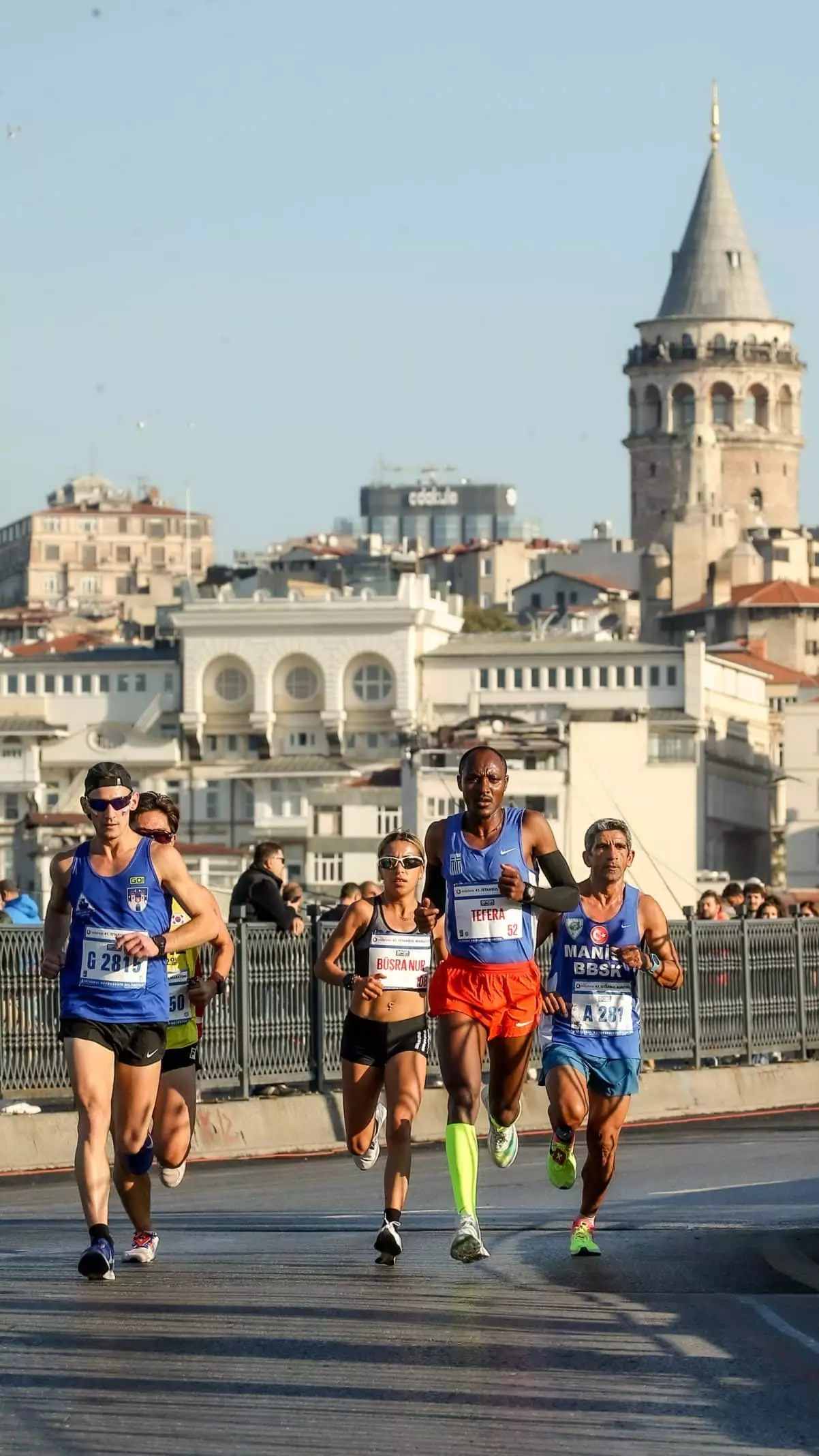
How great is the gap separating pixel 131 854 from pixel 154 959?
1.28 ft

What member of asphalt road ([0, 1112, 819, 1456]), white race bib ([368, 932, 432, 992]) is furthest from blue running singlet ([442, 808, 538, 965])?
asphalt road ([0, 1112, 819, 1456])

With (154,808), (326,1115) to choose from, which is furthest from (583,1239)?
(326,1115)

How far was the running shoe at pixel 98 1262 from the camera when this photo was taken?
11008mm

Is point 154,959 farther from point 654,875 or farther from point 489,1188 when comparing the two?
point 654,875

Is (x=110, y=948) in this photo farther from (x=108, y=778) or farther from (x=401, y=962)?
(x=401, y=962)

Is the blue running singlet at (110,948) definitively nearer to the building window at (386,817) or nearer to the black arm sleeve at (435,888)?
the black arm sleeve at (435,888)

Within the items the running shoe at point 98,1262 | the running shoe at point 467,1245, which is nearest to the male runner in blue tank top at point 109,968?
the running shoe at point 98,1262

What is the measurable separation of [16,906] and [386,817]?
115031 mm

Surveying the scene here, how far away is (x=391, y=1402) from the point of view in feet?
28.1

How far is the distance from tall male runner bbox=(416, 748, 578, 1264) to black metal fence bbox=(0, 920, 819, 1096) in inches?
340

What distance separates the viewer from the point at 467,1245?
11469 mm

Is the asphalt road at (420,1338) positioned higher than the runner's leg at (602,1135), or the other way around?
the runner's leg at (602,1135)

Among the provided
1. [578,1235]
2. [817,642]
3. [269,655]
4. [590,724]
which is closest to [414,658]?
[269,655]

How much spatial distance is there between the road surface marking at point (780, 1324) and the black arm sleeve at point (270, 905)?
35.1 feet
